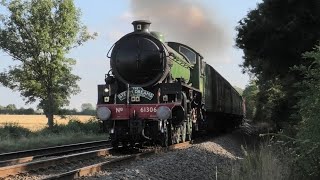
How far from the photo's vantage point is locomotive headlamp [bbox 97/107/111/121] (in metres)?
14.5

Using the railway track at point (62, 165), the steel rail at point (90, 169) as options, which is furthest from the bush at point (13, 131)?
the steel rail at point (90, 169)

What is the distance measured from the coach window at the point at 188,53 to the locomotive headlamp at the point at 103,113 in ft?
20.1

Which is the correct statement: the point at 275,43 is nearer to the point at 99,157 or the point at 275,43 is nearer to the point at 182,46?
the point at 182,46

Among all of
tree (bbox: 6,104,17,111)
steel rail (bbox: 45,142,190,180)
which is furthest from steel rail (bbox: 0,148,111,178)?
tree (bbox: 6,104,17,111)

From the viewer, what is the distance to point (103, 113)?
47.9 ft

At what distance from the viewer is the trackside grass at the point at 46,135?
66.2 ft

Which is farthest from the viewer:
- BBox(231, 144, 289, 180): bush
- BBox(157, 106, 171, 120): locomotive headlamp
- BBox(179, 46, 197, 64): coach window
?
BBox(179, 46, 197, 64): coach window

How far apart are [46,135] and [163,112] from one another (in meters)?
13.6

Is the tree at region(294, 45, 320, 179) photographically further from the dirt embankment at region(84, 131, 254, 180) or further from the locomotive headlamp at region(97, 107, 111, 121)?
the locomotive headlamp at region(97, 107, 111, 121)

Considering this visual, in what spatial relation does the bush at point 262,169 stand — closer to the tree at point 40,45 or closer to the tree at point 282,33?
the tree at point 282,33

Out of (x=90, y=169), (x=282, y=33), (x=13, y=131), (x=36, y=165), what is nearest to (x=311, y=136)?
(x=90, y=169)

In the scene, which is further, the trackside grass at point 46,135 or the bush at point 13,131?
the bush at point 13,131

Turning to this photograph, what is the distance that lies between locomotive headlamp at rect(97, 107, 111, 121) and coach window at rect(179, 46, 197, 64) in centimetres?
613

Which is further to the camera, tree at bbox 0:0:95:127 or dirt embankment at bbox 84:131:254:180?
tree at bbox 0:0:95:127
